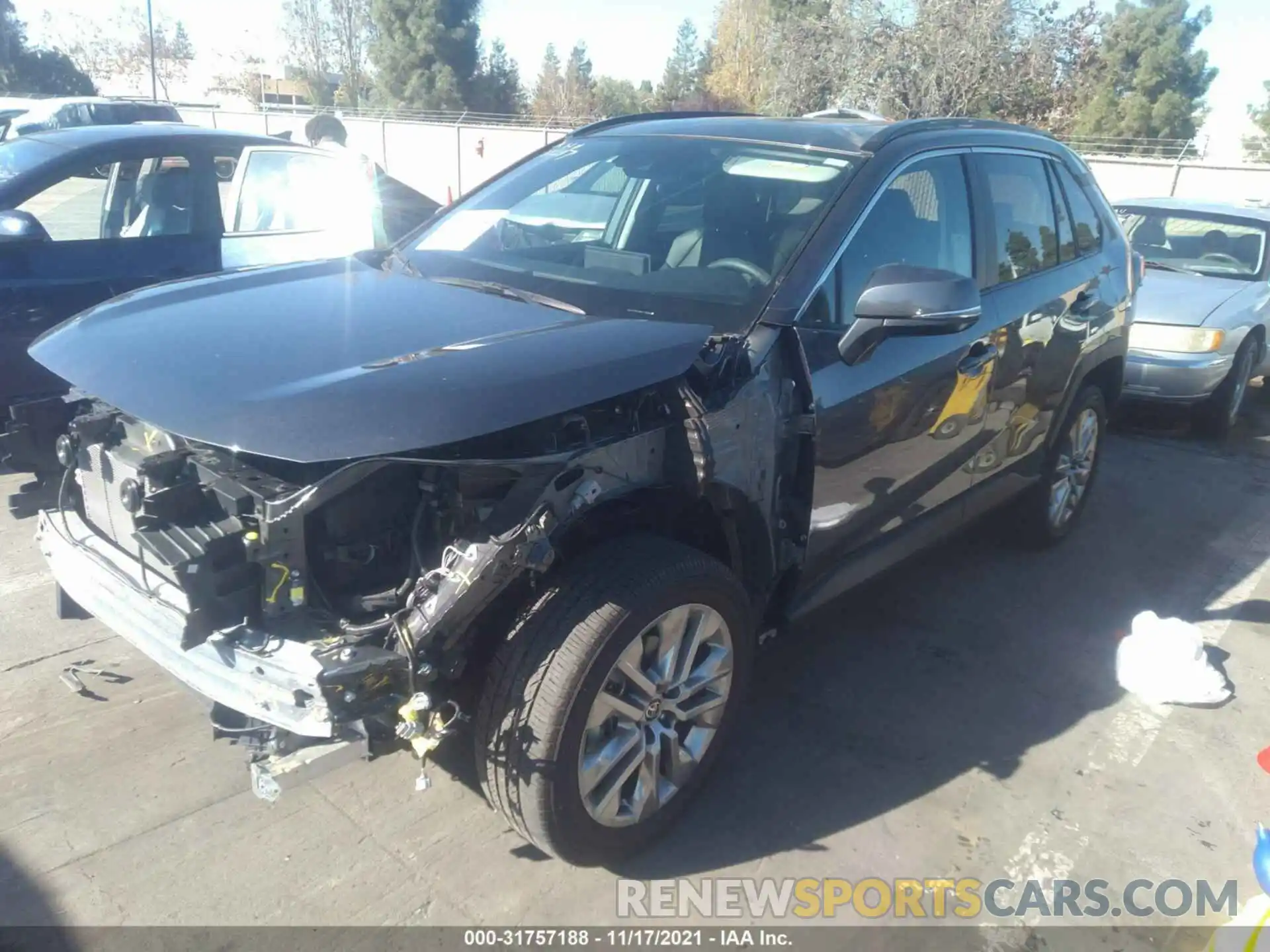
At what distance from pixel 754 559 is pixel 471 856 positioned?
3.85ft

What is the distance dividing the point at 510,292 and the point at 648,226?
587 millimetres

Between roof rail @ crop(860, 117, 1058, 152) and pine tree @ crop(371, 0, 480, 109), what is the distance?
4479cm

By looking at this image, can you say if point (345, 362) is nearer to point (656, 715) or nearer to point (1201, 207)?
point (656, 715)

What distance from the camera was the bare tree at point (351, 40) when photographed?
54.8 m

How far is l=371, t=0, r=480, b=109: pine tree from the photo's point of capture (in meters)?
44.8

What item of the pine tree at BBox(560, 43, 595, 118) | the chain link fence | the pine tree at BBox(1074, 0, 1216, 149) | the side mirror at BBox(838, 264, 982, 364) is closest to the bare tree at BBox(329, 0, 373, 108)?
the pine tree at BBox(560, 43, 595, 118)

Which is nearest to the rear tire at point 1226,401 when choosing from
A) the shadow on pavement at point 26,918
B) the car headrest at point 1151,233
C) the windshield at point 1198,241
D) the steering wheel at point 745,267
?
the windshield at point 1198,241

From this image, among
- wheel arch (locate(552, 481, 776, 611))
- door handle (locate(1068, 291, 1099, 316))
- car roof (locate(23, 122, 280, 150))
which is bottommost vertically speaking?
wheel arch (locate(552, 481, 776, 611))

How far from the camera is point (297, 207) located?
21.3 feet

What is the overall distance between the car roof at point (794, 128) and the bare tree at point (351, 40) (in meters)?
54.9

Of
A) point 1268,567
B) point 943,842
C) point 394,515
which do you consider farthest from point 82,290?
point 1268,567

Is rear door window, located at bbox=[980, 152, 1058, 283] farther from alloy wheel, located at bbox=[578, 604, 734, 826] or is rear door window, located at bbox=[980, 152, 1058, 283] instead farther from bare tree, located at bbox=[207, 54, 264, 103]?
bare tree, located at bbox=[207, 54, 264, 103]

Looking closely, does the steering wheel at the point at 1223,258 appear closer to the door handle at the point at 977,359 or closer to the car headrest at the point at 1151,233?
the car headrest at the point at 1151,233

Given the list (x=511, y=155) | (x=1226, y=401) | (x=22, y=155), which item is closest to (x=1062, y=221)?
(x=1226, y=401)
